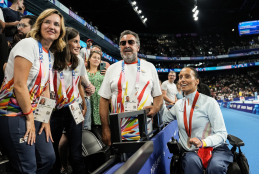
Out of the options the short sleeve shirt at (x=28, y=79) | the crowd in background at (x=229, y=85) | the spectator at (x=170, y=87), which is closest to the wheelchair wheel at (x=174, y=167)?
the short sleeve shirt at (x=28, y=79)

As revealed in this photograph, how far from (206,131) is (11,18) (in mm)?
2788

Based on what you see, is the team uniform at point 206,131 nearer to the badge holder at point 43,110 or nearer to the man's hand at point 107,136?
the man's hand at point 107,136

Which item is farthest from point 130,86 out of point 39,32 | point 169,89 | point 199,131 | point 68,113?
point 169,89

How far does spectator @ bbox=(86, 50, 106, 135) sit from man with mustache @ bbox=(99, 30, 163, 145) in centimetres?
72

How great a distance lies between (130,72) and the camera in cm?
190

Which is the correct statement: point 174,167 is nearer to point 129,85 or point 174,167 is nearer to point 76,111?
point 129,85

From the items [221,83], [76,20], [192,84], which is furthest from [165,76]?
[192,84]

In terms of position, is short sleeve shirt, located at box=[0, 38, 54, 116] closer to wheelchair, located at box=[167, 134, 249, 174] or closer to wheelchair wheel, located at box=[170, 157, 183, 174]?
wheelchair, located at box=[167, 134, 249, 174]

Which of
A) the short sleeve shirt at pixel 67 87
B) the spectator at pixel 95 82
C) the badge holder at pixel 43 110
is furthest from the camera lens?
the spectator at pixel 95 82

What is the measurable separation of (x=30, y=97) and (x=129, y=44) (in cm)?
114

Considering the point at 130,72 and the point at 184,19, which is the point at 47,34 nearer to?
the point at 130,72

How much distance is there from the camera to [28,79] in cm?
116

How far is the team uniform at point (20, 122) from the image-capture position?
1.05 meters

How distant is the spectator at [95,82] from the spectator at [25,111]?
4.30 feet
